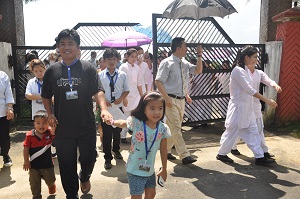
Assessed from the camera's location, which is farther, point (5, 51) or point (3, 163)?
point (5, 51)

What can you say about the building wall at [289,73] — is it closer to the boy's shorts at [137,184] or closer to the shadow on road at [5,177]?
the boy's shorts at [137,184]

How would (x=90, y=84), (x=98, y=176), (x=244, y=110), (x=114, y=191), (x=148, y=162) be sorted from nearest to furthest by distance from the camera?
(x=148, y=162) → (x=90, y=84) → (x=114, y=191) → (x=98, y=176) → (x=244, y=110)

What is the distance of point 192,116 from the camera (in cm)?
698

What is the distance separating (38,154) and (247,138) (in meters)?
2.92

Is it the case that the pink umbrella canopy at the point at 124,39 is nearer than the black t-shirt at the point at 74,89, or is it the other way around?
the black t-shirt at the point at 74,89

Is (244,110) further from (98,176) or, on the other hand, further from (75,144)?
(75,144)

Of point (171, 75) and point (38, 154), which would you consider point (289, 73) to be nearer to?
point (171, 75)

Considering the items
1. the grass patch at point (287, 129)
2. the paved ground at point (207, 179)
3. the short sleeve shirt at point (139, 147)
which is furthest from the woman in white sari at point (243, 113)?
the short sleeve shirt at point (139, 147)

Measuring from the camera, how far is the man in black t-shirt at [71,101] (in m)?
3.02

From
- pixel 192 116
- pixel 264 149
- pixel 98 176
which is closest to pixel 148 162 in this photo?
→ pixel 98 176

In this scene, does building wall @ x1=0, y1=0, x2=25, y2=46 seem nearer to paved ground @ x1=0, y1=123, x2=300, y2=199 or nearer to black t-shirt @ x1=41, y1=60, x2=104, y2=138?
paved ground @ x1=0, y1=123, x2=300, y2=199

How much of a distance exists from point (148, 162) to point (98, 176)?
65.1 inches

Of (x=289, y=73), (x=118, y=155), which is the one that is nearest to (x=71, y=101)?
(x=118, y=155)

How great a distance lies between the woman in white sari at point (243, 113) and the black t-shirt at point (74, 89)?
7.45ft
